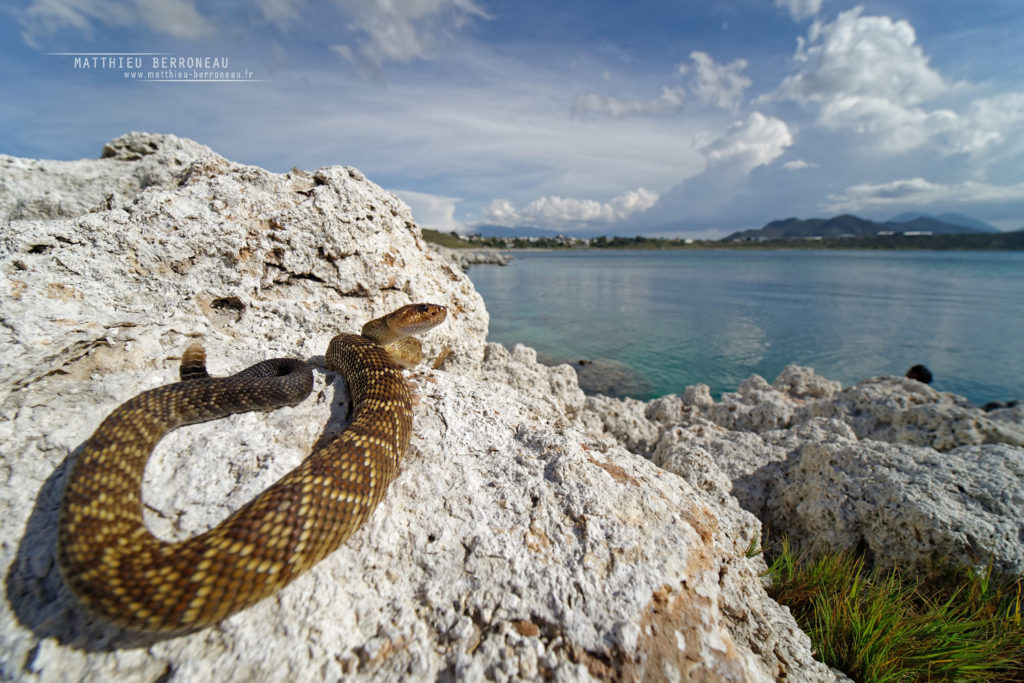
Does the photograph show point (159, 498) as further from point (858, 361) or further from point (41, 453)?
point (858, 361)

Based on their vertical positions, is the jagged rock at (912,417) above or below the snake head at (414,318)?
below

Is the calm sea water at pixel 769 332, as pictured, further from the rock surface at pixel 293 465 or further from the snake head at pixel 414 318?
the rock surface at pixel 293 465

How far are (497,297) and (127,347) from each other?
37764 millimetres

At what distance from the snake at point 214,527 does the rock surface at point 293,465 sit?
0.14m

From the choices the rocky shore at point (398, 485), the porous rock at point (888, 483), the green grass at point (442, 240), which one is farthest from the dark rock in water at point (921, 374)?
the green grass at point (442, 240)

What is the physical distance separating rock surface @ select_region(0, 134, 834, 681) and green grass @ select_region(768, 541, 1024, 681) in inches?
18.6

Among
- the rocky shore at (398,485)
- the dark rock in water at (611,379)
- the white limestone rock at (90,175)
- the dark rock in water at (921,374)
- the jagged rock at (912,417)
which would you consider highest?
→ the white limestone rock at (90,175)

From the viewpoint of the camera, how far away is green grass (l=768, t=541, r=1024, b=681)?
8.14 ft

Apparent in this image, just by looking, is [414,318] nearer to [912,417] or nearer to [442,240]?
[912,417]

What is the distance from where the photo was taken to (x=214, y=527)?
86.6 inches

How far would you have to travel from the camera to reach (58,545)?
1861 mm

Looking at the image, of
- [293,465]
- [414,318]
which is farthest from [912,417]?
[293,465]

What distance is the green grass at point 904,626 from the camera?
248cm

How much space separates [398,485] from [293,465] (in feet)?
2.34
